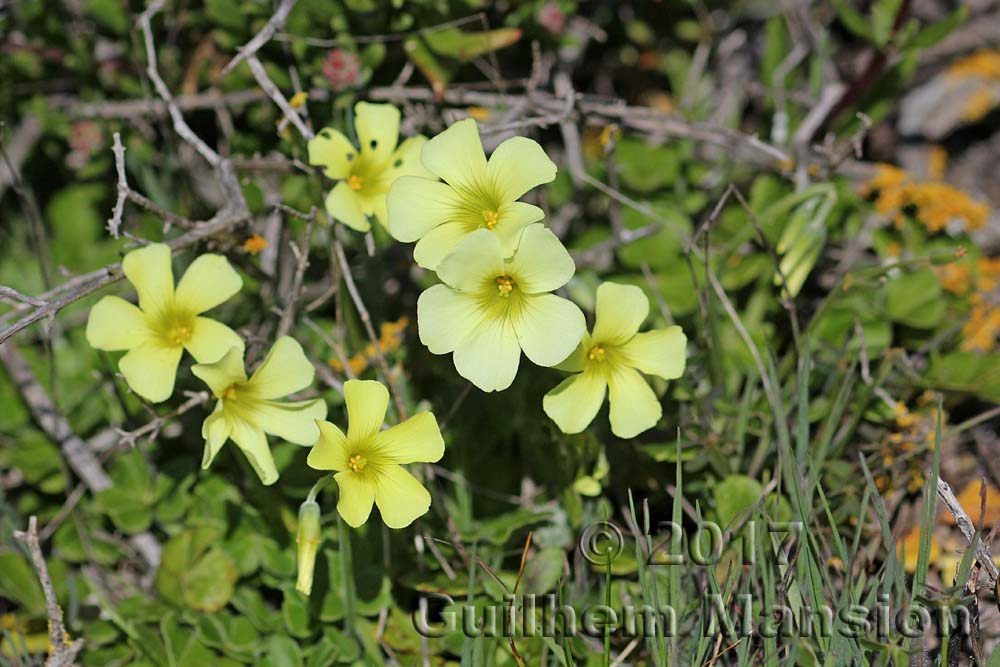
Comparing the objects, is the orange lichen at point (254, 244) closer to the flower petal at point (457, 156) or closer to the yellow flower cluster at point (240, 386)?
the yellow flower cluster at point (240, 386)

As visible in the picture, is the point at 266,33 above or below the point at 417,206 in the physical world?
above

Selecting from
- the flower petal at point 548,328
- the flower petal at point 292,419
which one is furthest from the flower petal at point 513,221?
the flower petal at point 292,419

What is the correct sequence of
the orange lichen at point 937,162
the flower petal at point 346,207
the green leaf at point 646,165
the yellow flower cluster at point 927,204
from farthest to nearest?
the orange lichen at point 937,162, the green leaf at point 646,165, the yellow flower cluster at point 927,204, the flower petal at point 346,207

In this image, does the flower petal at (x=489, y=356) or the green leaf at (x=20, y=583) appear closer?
the flower petal at (x=489, y=356)

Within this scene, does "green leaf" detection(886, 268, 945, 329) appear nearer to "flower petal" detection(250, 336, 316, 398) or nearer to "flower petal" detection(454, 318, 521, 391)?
"flower petal" detection(454, 318, 521, 391)

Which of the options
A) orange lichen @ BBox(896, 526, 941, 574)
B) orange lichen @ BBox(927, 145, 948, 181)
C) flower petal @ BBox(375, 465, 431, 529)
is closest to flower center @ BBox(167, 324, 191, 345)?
flower petal @ BBox(375, 465, 431, 529)

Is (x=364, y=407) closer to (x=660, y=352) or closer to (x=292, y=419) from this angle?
(x=292, y=419)

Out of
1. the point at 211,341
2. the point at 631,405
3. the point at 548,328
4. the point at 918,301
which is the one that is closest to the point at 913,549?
the point at 918,301
